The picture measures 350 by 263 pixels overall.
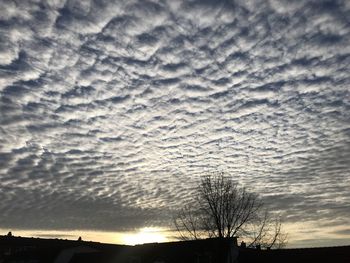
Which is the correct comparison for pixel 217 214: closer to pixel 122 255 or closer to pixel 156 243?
pixel 156 243

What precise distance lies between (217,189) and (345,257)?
14.9 meters

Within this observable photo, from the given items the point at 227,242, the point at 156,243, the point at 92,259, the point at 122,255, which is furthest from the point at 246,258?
the point at 92,259

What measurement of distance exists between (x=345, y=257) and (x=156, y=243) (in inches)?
863

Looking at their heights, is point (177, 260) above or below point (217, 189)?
below

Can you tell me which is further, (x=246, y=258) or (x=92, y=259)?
(x=92, y=259)

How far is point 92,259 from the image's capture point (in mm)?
48656

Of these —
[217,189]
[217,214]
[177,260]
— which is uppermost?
[217,189]

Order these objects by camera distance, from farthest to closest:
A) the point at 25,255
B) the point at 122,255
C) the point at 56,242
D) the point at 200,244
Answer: the point at 56,242
the point at 25,255
the point at 122,255
the point at 200,244

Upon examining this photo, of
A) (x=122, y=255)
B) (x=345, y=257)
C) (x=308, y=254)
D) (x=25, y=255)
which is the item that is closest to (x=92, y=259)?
(x=122, y=255)

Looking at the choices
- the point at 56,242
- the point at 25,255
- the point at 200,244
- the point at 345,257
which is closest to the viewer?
the point at 345,257

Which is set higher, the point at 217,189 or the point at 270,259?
the point at 217,189

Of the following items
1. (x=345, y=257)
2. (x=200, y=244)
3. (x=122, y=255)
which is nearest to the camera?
(x=345, y=257)

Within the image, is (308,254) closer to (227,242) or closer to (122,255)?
(227,242)

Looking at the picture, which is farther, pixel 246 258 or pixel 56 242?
pixel 56 242
